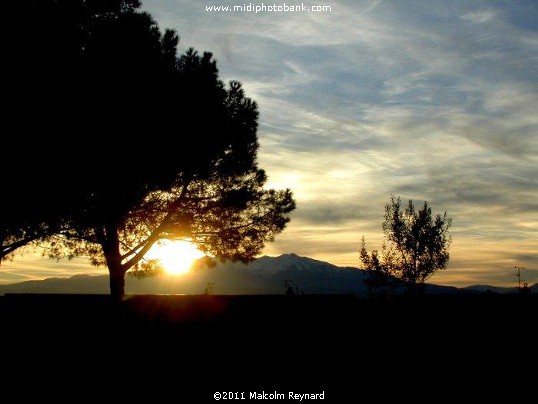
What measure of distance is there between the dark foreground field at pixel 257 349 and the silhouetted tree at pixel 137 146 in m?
9.80

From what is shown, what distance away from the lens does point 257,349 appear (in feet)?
23.4

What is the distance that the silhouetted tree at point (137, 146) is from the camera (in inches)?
645

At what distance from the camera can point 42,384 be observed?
665 cm

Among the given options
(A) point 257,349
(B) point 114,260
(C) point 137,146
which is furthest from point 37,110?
(A) point 257,349

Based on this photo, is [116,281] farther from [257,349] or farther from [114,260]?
[257,349]

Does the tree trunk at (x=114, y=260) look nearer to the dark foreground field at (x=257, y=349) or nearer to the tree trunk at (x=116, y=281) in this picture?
the tree trunk at (x=116, y=281)

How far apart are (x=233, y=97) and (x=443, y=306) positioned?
15.7 m

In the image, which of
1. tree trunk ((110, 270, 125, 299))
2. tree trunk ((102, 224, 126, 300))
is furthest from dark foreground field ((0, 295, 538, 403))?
tree trunk ((110, 270, 125, 299))

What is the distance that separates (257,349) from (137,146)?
11.6m

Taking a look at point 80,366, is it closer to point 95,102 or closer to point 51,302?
point 51,302

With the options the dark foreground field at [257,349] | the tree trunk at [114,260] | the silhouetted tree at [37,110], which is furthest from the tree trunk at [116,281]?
the dark foreground field at [257,349]

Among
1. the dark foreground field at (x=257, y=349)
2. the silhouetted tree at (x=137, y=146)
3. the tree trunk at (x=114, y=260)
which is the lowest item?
the dark foreground field at (x=257, y=349)

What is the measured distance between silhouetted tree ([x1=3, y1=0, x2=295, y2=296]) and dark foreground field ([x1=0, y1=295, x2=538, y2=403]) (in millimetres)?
9796

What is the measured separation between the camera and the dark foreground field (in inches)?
267
